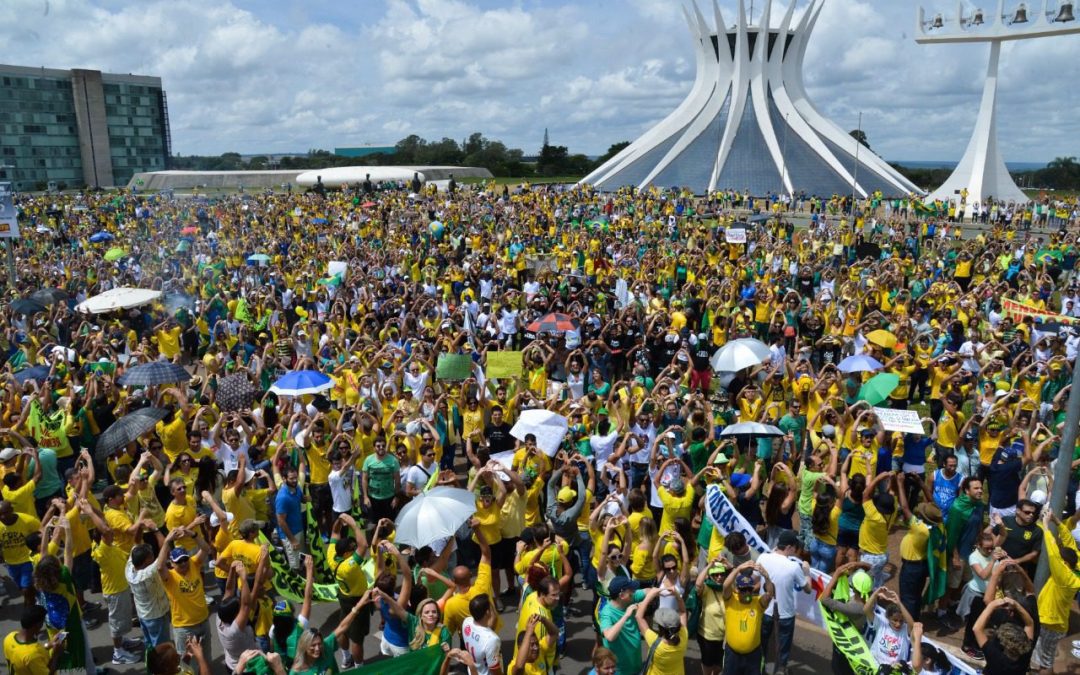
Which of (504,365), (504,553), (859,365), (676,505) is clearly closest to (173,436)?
(504,365)

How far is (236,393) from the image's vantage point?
9.71 meters

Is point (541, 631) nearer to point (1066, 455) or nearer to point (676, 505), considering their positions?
point (676, 505)

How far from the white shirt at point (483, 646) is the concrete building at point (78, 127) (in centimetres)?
8834

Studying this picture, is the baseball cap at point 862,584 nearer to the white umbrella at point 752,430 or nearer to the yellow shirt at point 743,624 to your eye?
the yellow shirt at point 743,624

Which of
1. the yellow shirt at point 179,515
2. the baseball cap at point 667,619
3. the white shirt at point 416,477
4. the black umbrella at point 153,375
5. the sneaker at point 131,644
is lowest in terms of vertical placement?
the sneaker at point 131,644

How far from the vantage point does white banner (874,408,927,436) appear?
7.46 metres

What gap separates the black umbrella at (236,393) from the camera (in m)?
9.62

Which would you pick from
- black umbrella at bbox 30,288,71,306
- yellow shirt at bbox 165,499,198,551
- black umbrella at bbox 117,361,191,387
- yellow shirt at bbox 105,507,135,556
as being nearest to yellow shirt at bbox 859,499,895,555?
yellow shirt at bbox 165,499,198,551

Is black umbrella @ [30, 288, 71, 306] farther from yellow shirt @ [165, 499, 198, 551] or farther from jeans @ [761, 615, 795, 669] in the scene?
jeans @ [761, 615, 795, 669]

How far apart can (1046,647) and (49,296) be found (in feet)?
56.8

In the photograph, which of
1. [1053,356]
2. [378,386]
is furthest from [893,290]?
[378,386]

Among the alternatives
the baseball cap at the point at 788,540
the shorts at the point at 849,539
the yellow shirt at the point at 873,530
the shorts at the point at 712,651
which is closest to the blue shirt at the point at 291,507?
the shorts at the point at 712,651

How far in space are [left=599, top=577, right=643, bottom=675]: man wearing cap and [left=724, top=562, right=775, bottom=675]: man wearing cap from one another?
641mm

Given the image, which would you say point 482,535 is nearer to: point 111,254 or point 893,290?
point 893,290
